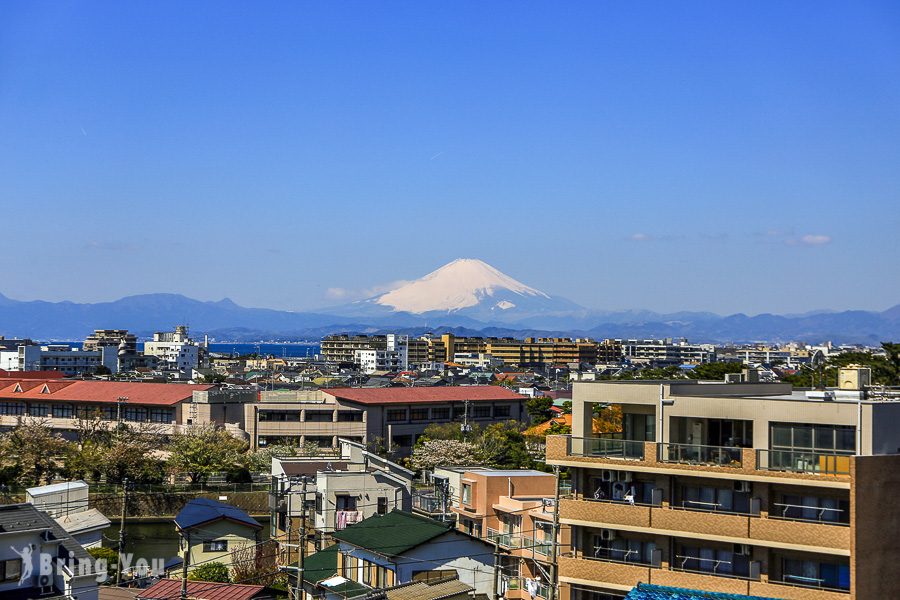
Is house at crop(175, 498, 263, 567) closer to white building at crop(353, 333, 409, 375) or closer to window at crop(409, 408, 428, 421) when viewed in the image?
window at crop(409, 408, 428, 421)

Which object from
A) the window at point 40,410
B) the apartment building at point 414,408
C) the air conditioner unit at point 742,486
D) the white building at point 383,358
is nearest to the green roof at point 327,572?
the air conditioner unit at point 742,486

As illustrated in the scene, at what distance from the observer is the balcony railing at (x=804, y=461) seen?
1605cm

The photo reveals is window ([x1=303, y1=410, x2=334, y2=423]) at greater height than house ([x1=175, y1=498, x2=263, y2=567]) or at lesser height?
greater

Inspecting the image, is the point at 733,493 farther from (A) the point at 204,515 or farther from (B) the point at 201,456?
(B) the point at 201,456

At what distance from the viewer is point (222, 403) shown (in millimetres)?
58188

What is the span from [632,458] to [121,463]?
31694 mm

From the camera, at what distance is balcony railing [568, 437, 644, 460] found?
1836 centimetres

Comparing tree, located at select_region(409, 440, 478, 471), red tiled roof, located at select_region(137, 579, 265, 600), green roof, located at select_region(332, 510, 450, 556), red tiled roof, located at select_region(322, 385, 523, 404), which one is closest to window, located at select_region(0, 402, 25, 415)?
red tiled roof, located at select_region(322, 385, 523, 404)

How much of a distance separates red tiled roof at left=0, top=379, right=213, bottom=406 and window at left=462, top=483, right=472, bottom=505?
1346 inches

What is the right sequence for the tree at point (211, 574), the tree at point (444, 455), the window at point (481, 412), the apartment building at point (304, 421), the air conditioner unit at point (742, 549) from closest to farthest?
the air conditioner unit at point (742, 549) → the tree at point (211, 574) → the tree at point (444, 455) → the apartment building at point (304, 421) → the window at point (481, 412)

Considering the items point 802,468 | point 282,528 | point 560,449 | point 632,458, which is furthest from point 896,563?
point 282,528

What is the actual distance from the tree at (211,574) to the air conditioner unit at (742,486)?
14148 millimetres

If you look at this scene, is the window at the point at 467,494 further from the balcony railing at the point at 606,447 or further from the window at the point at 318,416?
the window at the point at 318,416

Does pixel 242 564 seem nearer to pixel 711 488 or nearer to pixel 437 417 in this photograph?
pixel 711 488
